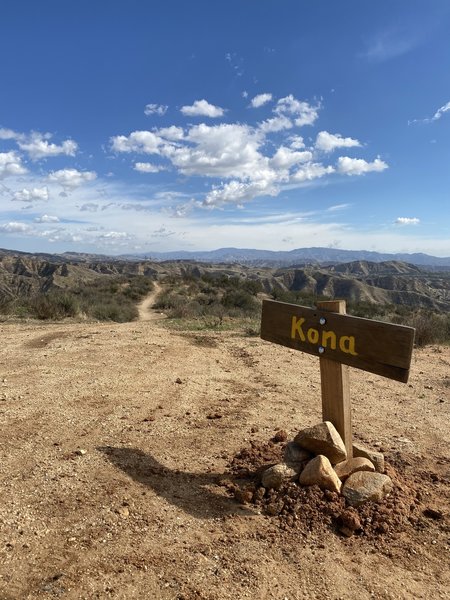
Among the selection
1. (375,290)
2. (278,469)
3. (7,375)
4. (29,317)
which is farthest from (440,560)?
(375,290)

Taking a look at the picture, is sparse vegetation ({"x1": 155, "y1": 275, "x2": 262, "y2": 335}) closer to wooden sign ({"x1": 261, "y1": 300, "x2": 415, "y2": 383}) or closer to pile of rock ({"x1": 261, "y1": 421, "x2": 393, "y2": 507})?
wooden sign ({"x1": 261, "y1": 300, "x2": 415, "y2": 383})

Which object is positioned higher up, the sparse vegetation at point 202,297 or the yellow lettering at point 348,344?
the yellow lettering at point 348,344

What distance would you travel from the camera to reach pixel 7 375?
269 inches

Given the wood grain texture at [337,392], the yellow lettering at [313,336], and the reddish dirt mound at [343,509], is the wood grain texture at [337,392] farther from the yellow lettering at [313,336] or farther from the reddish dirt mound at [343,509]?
the reddish dirt mound at [343,509]

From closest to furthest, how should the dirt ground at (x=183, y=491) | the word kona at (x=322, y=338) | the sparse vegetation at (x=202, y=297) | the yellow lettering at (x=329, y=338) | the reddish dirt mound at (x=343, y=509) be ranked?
the dirt ground at (x=183, y=491), the reddish dirt mound at (x=343, y=509), the word kona at (x=322, y=338), the yellow lettering at (x=329, y=338), the sparse vegetation at (x=202, y=297)

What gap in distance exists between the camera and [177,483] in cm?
378

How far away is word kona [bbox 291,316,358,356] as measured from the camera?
348 cm

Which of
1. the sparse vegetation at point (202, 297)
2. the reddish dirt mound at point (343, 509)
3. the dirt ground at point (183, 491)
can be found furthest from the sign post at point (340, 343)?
the sparse vegetation at point (202, 297)

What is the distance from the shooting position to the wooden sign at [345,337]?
126 inches

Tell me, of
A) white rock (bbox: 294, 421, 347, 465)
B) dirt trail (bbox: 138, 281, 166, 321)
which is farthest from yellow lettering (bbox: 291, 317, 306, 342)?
dirt trail (bbox: 138, 281, 166, 321)

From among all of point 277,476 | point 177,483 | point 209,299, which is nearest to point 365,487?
point 277,476

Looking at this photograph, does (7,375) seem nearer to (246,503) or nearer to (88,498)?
(88,498)

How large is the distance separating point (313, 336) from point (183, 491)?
166 cm

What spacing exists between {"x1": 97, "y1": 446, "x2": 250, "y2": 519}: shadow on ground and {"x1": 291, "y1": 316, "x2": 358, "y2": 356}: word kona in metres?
1.42
